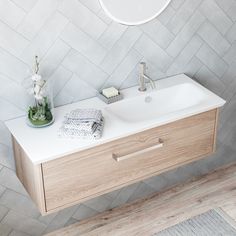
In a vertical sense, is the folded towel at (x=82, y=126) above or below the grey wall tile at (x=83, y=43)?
below

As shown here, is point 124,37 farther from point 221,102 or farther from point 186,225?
point 186,225

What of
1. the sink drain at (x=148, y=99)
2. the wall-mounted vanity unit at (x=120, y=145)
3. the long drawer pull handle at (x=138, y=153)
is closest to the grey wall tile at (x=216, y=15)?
the wall-mounted vanity unit at (x=120, y=145)

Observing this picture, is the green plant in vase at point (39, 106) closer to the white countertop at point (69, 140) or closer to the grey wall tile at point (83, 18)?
the white countertop at point (69, 140)

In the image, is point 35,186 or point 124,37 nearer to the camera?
point 35,186

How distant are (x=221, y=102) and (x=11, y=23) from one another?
120 cm

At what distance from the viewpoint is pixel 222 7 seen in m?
3.09

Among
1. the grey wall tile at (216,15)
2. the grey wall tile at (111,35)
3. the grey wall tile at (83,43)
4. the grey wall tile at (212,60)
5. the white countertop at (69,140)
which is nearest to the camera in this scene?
the white countertop at (69,140)

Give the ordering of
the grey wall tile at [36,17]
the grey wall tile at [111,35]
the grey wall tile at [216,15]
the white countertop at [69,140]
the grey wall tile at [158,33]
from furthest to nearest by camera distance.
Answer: the grey wall tile at [216,15] → the grey wall tile at [158,33] → the grey wall tile at [111,35] → the grey wall tile at [36,17] → the white countertop at [69,140]

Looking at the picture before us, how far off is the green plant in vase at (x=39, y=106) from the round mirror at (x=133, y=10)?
50 cm

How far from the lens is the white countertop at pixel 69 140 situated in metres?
2.41

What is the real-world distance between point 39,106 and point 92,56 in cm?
43

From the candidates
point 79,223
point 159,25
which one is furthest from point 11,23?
point 79,223

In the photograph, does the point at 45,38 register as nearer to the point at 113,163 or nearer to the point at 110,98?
the point at 110,98

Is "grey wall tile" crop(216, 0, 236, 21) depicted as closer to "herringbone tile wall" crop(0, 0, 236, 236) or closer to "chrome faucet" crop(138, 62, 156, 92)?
"herringbone tile wall" crop(0, 0, 236, 236)
